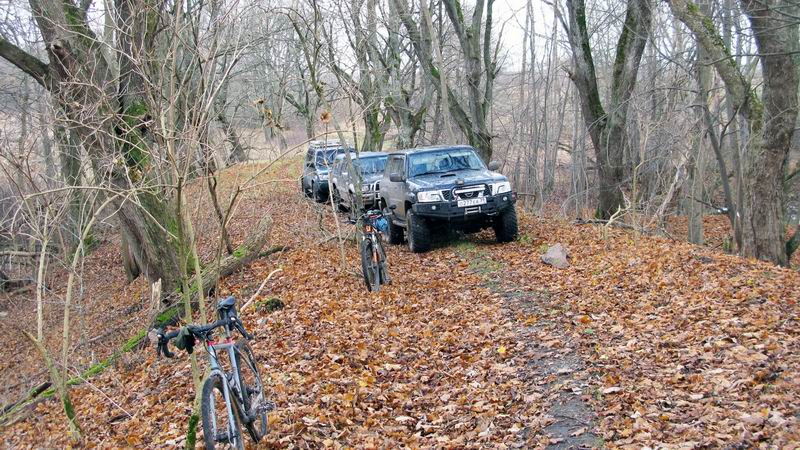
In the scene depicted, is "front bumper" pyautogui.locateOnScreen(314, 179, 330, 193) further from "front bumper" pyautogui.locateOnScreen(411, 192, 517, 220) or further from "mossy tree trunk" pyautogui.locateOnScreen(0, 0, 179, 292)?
"mossy tree trunk" pyautogui.locateOnScreen(0, 0, 179, 292)

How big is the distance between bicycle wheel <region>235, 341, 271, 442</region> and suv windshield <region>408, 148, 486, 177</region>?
8293mm

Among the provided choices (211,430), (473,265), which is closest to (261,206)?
(473,265)

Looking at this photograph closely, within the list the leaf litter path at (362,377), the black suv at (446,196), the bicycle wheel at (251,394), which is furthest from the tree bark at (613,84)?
the bicycle wheel at (251,394)

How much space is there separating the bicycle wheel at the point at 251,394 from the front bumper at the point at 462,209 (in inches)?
279

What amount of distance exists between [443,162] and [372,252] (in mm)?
3984

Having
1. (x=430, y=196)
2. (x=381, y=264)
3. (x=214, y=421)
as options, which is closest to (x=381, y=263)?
(x=381, y=264)

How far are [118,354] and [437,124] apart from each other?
19.9m

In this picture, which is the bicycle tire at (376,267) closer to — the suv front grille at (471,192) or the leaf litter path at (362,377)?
the leaf litter path at (362,377)

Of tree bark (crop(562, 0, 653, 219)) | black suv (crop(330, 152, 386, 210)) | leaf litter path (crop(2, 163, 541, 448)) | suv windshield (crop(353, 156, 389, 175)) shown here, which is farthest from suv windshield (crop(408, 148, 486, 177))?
suv windshield (crop(353, 156, 389, 175))

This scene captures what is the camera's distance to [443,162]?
44.4 feet

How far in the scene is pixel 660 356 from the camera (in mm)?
6070

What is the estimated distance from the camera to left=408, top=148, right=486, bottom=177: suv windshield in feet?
44.0

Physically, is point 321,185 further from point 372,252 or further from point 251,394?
point 251,394

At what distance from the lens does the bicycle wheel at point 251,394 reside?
15.9 feet
